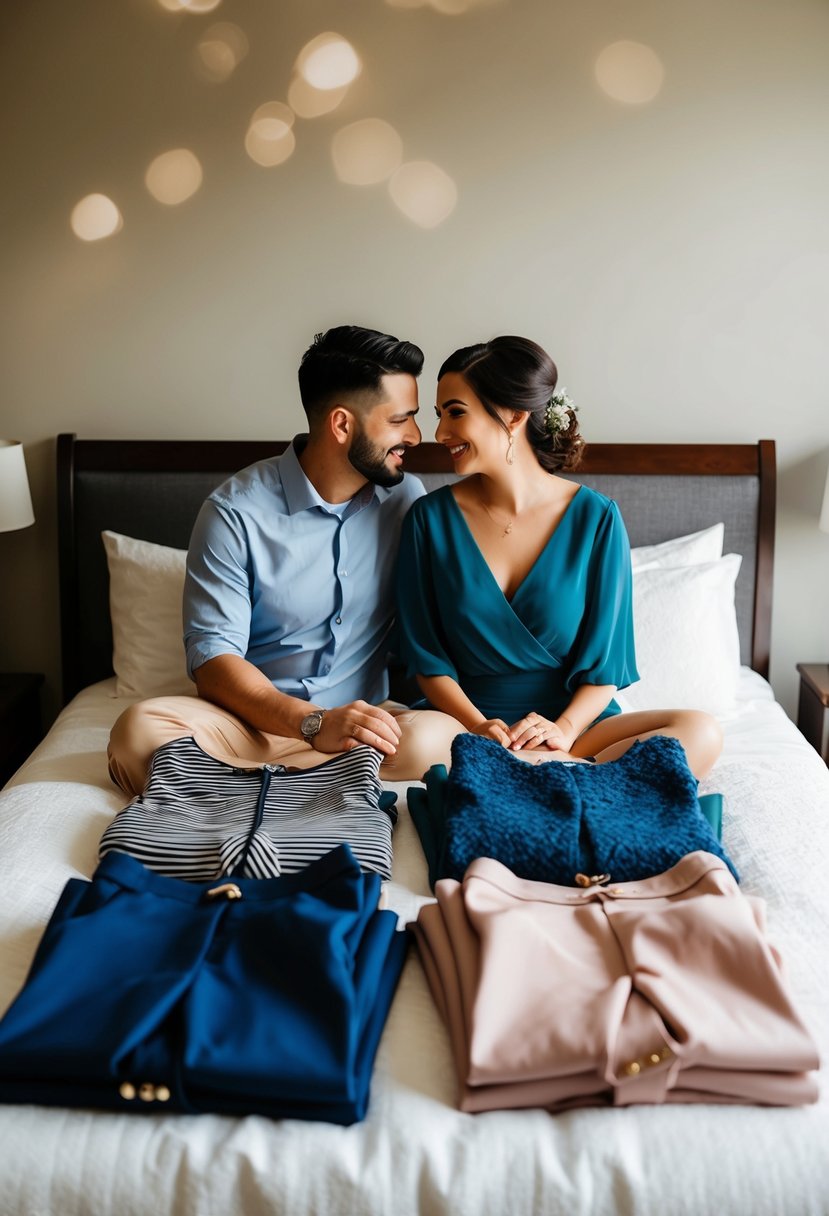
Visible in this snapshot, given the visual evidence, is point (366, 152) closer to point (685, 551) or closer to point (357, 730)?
point (685, 551)

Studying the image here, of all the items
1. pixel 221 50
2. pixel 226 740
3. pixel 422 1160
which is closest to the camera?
pixel 422 1160

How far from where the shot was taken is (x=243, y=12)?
9.07 ft

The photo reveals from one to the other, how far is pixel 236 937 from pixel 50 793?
29.1 inches

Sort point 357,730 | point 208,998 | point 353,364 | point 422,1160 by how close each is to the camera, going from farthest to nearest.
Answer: point 353,364 < point 357,730 < point 208,998 < point 422,1160

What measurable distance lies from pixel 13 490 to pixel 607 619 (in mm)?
1645

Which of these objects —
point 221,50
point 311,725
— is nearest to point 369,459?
point 311,725

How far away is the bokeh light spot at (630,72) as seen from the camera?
2.75m

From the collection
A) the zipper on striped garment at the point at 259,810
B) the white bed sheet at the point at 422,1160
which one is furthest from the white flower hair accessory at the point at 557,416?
the white bed sheet at the point at 422,1160

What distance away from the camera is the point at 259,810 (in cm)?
169

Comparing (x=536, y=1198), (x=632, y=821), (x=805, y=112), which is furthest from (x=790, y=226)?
(x=536, y=1198)

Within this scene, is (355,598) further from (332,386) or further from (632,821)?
(632,821)

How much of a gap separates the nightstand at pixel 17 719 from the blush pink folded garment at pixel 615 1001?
5.92 ft

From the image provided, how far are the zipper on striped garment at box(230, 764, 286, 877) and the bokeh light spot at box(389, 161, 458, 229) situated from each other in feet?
5.50

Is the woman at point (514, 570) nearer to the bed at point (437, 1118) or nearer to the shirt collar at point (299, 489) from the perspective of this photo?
the shirt collar at point (299, 489)
